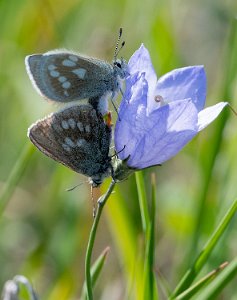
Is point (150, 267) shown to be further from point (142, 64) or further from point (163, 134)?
point (142, 64)

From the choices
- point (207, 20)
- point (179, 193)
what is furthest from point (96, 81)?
point (207, 20)

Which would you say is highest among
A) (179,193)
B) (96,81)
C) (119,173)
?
(96,81)

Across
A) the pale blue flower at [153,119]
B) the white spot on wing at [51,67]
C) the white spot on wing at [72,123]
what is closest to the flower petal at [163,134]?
the pale blue flower at [153,119]

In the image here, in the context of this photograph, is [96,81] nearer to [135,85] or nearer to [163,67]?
[135,85]


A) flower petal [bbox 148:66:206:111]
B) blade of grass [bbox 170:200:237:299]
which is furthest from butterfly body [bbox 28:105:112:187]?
blade of grass [bbox 170:200:237:299]

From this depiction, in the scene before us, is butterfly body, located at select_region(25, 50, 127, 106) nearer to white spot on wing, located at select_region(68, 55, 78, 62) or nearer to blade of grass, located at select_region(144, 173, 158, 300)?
white spot on wing, located at select_region(68, 55, 78, 62)

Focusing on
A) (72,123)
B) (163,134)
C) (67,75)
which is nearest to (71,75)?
(67,75)

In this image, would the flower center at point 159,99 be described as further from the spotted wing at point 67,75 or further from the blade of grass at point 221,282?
the blade of grass at point 221,282
